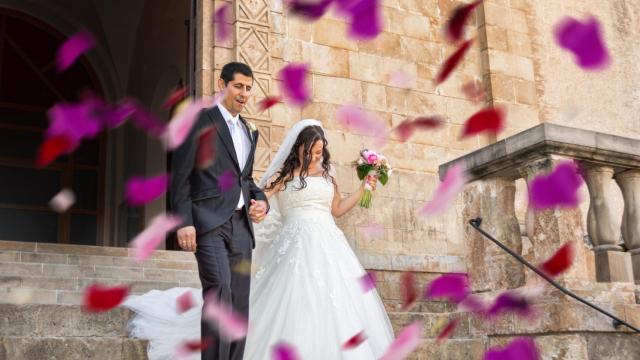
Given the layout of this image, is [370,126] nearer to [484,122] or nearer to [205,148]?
[205,148]

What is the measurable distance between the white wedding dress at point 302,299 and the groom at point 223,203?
58 centimetres

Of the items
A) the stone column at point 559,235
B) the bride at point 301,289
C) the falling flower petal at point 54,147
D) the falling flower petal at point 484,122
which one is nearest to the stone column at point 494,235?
the stone column at point 559,235

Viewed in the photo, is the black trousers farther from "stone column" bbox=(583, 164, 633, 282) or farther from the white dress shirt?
"stone column" bbox=(583, 164, 633, 282)

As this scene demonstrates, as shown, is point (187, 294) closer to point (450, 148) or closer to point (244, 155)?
point (244, 155)

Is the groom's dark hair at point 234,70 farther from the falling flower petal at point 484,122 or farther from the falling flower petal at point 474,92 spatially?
the falling flower petal at point 474,92

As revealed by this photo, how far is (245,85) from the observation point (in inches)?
144

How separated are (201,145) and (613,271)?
2842mm

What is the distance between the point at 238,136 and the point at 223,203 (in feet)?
1.41

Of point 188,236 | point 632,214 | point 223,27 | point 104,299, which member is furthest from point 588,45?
point 223,27

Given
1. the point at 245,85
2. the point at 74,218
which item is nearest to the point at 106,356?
the point at 245,85

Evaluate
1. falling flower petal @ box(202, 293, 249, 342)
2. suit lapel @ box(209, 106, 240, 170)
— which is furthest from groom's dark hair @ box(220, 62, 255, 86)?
falling flower petal @ box(202, 293, 249, 342)

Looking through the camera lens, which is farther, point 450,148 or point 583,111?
point 583,111

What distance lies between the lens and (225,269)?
11.1ft

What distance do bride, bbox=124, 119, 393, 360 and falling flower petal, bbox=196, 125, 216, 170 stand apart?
111 cm
